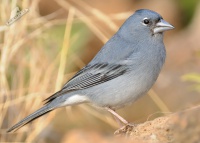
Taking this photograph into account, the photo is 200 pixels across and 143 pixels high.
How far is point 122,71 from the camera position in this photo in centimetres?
589

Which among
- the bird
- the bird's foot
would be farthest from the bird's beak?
the bird's foot

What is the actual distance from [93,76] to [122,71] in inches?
13.2

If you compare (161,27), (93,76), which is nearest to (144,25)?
(161,27)

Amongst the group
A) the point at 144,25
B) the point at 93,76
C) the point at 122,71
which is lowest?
the point at 122,71

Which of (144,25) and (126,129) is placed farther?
(144,25)

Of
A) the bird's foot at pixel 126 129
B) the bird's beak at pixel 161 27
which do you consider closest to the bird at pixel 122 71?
the bird's beak at pixel 161 27

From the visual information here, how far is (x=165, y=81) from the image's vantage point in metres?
8.60

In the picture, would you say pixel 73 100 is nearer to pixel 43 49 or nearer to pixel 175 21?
pixel 43 49

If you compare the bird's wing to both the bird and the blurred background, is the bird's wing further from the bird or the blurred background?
the blurred background

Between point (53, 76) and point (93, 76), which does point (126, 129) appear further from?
point (53, 76)

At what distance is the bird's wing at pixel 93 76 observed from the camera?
596 cm

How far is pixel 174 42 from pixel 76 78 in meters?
4.16

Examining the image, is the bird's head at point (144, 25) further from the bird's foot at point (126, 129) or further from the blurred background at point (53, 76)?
the bird's foot at point (126, 129)

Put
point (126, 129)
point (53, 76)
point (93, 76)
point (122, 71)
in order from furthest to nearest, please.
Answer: point (53, 76) < point (93, 76) < point (122, 71) < point (126, 129)
